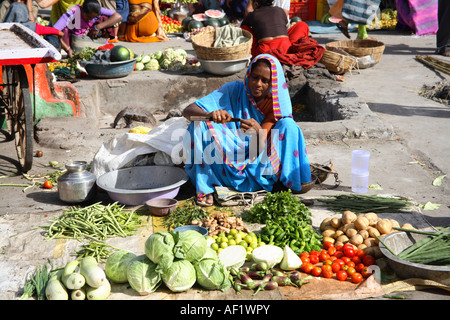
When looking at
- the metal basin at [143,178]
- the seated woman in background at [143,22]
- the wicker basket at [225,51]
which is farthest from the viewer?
the seated woman in background at [143,22]

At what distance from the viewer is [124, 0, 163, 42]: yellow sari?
1203 centimetres

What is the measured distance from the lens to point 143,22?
12070 millimetres

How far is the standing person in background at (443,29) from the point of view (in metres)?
9.45

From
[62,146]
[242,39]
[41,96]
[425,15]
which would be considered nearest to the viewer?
[62,146]

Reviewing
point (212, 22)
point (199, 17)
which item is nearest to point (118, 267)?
point (212, 22)

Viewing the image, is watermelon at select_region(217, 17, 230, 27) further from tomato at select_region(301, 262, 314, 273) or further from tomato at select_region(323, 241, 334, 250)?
tomato at select_region(301, 262, 314, 273)

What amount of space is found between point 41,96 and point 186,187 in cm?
275

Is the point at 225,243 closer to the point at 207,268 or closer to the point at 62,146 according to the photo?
the point at 207,268

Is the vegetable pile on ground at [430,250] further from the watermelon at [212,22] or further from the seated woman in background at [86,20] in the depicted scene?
the watermelon at [212,22]

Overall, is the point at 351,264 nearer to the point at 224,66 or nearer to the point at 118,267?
the point at 118,267

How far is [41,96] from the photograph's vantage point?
A: 21.4 ft

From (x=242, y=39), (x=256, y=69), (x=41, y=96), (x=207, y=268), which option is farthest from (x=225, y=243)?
(x=242, y=39)

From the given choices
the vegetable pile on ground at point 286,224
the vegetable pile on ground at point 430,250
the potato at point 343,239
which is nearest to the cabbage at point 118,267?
the vegetable pile on ground at point 286,224

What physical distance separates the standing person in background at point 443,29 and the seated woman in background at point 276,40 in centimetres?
286
